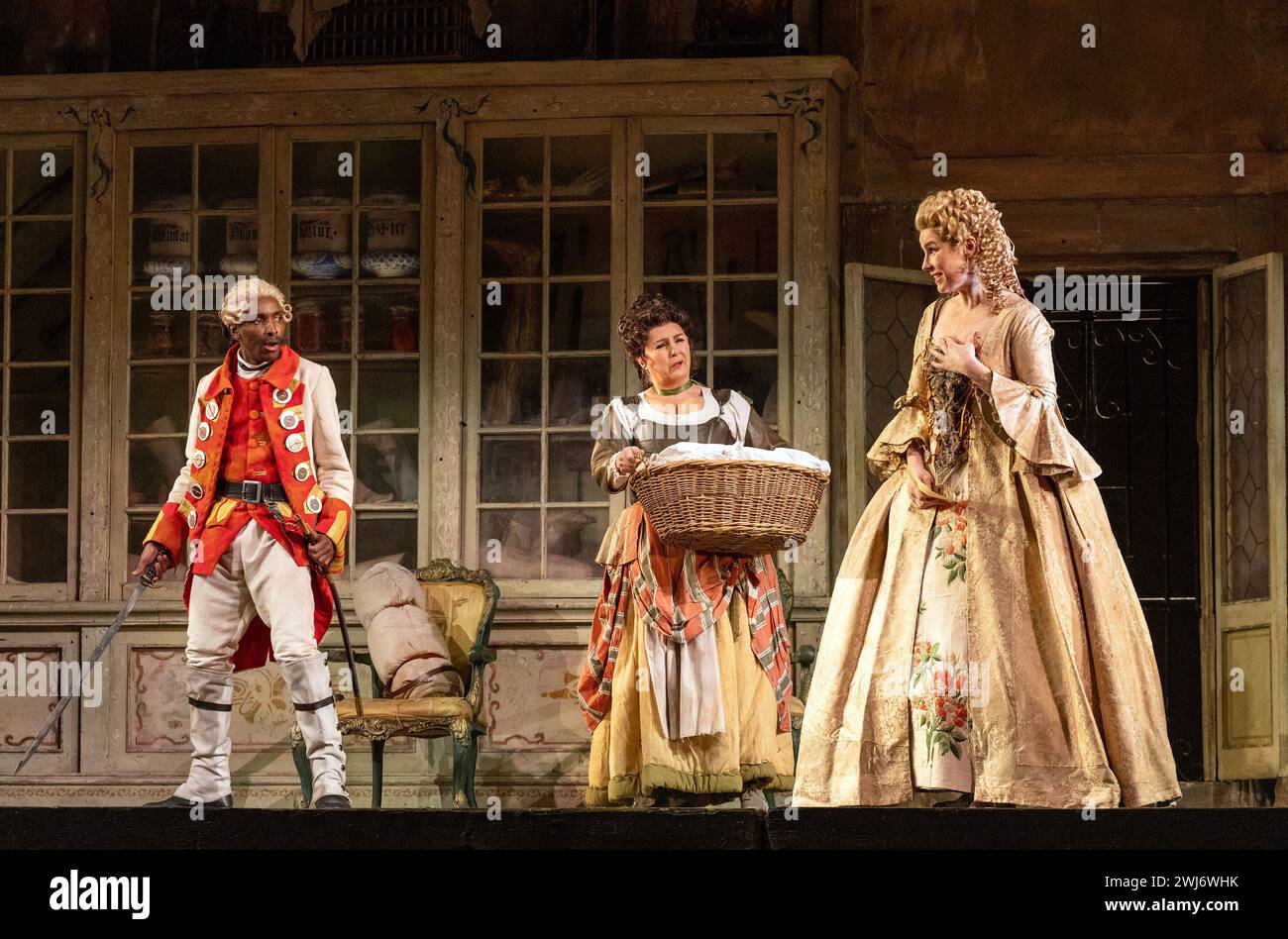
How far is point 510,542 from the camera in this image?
7559mm

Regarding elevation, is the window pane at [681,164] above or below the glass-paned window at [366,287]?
above

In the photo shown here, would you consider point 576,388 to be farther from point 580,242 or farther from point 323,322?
point 323,322

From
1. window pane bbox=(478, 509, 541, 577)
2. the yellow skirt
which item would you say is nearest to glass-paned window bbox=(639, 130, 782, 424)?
window pane bbox=(478, 509, 541, 577)

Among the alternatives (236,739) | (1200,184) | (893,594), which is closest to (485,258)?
(236,739)

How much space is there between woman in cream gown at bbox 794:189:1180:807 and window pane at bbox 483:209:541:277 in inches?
118

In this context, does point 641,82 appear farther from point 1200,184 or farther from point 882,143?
point 1200,184

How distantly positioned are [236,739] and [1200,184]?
13.4ft

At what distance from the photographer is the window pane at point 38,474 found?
7.79 metres

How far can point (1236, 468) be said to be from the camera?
7.35 m

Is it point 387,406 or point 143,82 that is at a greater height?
point 143,82

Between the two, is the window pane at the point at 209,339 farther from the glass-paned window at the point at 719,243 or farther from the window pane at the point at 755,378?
the window pane at the point at 755,378

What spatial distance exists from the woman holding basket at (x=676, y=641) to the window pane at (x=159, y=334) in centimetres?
267

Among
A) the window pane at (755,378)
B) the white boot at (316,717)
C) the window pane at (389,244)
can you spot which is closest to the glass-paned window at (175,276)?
the window pane at (389,244)

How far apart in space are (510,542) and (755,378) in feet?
3.56
